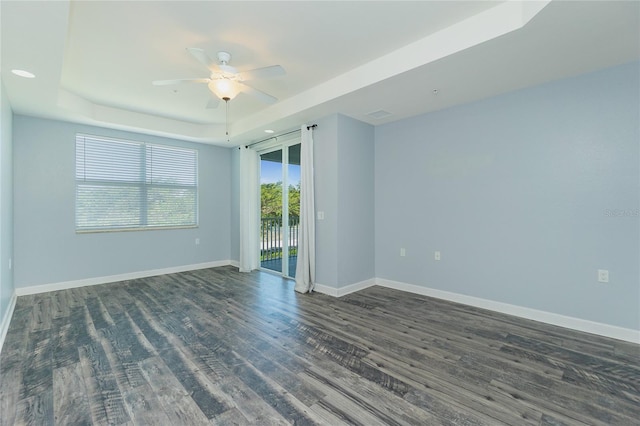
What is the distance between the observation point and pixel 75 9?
2.23 meters

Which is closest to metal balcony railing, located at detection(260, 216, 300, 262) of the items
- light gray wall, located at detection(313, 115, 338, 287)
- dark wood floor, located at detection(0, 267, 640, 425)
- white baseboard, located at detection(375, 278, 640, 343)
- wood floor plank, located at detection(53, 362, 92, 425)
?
light gray wall, located at detection(313, 115, 338, 287)

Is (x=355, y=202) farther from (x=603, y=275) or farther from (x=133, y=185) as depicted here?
(x=133, y=185)

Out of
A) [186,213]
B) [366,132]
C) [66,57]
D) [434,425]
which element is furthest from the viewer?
[186,213]

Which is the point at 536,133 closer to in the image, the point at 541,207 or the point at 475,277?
the point at 541,207

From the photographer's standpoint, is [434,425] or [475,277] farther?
[475,277]

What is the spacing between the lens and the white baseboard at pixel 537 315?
2.71 m

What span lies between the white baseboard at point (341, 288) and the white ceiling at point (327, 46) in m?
2.49

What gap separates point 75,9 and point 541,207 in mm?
4634

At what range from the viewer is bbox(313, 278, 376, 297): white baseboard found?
4.12 meters

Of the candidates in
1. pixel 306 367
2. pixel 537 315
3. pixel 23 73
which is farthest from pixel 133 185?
pixel 537 315

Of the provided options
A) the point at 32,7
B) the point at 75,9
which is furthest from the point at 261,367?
the point at 75,9

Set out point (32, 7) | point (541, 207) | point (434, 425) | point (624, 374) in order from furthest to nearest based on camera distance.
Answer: point (541, 207) < point (624, 374) < point (32, 7) < point (434, 425)

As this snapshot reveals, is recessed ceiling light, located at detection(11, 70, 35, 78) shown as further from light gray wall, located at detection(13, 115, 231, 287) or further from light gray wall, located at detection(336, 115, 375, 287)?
light gray wall, located at detection(336, 115, 375, 287)

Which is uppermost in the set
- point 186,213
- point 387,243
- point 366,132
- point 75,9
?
point 75,9
